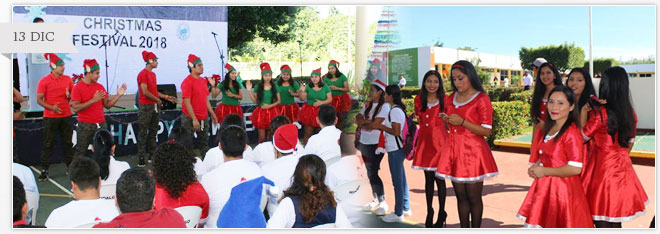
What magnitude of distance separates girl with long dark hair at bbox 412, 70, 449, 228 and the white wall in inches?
137

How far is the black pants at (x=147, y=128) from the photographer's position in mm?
5488

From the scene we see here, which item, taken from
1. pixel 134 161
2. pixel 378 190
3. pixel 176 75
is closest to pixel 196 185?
pixel 378 190

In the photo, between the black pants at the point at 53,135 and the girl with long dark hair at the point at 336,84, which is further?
the girl with long dark hair at the point at 336,84

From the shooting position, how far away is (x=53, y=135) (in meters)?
4.96

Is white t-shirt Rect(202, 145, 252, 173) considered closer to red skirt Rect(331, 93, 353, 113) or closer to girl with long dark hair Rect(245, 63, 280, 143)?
red skirt Rect(331, 93, 353, 113)

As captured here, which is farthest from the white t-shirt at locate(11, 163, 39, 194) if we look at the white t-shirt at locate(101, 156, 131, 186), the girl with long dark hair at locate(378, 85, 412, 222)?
the girl with long dark hair at locate(378, 85, 412, 222)

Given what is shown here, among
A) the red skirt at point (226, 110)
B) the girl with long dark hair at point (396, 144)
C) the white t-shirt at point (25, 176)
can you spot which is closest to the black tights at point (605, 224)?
the girl with long dark hair at point (396, 144)

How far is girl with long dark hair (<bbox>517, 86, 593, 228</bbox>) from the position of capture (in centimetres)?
259

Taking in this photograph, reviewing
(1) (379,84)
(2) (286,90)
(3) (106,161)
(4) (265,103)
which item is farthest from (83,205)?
(2) (286,90)

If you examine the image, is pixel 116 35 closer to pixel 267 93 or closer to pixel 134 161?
pixel 134 161

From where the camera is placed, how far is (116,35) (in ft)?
25.8

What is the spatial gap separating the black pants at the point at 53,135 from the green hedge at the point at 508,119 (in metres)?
4.19

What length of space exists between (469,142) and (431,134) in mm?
480

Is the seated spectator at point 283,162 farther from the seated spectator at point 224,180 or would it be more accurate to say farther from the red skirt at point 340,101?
the red skirt at point 340,101
